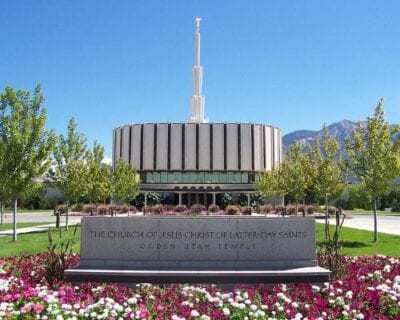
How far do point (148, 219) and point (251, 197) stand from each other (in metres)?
74.0

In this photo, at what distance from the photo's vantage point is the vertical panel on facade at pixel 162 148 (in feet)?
286

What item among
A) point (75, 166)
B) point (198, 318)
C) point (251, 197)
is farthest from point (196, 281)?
point (251, 197)

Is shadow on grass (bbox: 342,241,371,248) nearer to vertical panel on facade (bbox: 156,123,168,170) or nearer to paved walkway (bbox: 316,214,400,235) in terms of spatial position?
paved walkway (bbox: 316,214,400,235)

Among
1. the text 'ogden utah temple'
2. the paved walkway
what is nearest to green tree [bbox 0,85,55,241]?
the paved walkway

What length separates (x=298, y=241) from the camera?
12.1 meters

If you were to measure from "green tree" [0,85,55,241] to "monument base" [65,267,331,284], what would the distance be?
14782 millimetres

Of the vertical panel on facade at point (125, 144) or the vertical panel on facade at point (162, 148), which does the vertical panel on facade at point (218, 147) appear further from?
the vertical panel on facade at point (125, 144)

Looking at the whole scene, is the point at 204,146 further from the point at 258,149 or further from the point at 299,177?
the point at 299,177

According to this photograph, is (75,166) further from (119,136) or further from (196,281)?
(119,136)

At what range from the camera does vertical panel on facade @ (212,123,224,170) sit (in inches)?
3408

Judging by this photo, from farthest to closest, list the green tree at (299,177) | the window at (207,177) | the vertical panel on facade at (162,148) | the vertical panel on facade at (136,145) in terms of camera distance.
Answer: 1. the vertical panel on facade at (136,145)
2. the vertical panel on facade at (162,148)
3. the window at (207,177)
4. the green tree at (299,177)

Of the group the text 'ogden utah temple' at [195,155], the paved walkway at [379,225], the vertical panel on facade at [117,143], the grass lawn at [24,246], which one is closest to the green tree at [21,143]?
the grass lawn at [24,246]

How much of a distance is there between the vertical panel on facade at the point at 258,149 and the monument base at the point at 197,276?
253 feet

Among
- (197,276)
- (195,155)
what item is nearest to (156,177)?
(195,155)
